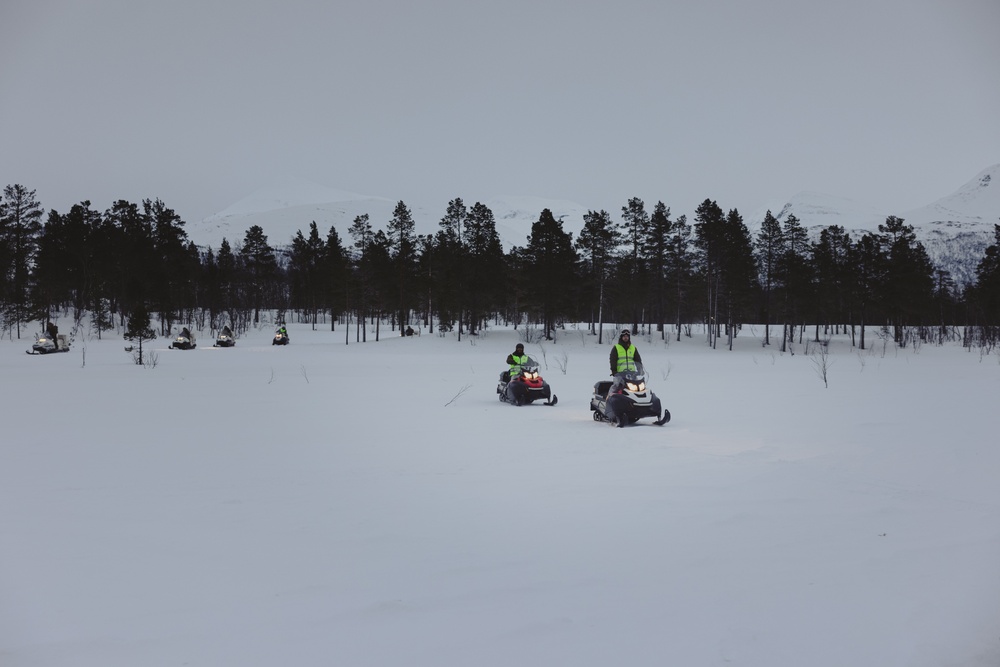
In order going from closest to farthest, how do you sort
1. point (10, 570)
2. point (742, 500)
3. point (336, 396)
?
point (10, 570) → point (742, 500) → point (336, 396)

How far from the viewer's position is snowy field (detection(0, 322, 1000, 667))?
370cm

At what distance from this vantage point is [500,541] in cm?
551

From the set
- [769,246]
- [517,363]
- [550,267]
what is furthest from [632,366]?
[769,246]

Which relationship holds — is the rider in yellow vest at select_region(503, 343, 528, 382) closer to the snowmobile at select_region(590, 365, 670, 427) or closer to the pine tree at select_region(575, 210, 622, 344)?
the snowmobile at select_region(590, 365, 670, 427)

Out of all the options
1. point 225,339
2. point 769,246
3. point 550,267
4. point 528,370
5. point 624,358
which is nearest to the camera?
point 624,358

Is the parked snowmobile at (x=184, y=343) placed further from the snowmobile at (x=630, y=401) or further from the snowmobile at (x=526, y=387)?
the snowmobile at (x=630, y=401)

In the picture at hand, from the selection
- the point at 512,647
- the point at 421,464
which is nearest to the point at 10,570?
the point at 512,647

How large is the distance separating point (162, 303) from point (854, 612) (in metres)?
64.7

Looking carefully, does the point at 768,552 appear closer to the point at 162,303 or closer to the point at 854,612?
the point at 854,612

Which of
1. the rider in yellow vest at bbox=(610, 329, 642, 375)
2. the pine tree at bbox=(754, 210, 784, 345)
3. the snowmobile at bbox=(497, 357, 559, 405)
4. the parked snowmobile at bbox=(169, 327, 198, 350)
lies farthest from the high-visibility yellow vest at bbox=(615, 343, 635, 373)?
the pine tree at bbox=(754, 210, 784, 345)

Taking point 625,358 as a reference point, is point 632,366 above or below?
below

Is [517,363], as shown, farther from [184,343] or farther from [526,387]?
[184,343]

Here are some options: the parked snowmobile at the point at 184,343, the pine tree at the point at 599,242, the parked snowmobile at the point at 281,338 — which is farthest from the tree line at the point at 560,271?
the parked snowmobile at the point at 184,343

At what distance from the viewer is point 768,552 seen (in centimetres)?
513
